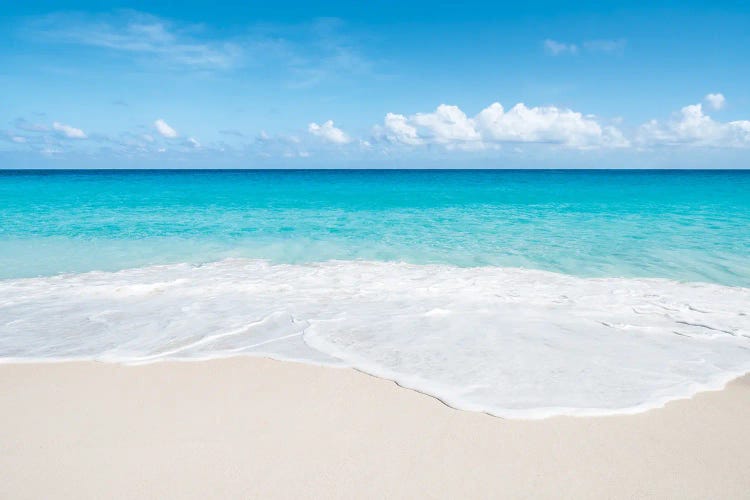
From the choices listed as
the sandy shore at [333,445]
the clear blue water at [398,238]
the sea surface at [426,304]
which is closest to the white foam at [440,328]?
the sea surface at [426,304]

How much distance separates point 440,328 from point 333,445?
114 inches

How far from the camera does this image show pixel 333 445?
3.32 m

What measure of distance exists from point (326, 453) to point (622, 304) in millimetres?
5738

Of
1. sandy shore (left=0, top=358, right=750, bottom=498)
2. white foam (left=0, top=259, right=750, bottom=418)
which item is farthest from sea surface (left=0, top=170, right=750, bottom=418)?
sandy shore (left=0, top=358, right=750, bottom=498)

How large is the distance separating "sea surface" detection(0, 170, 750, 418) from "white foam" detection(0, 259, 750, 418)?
0.03 m

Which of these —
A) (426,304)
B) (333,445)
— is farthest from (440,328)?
(333,445)

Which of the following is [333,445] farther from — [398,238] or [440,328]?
[398,238]

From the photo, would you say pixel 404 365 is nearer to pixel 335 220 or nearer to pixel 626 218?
pixel 335 220

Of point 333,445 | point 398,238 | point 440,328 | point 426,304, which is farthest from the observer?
Answer: point 398,238

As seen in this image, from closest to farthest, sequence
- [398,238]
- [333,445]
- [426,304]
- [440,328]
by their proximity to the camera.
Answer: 1. [333,445]
2. [440,328]
3. [426,304]
4. [398,238]

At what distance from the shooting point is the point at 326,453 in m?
3.23

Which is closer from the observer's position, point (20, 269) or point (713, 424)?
point (713, 424)

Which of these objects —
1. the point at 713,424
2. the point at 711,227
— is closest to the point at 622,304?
the point at 713,424

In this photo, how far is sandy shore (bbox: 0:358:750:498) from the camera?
2.90m
